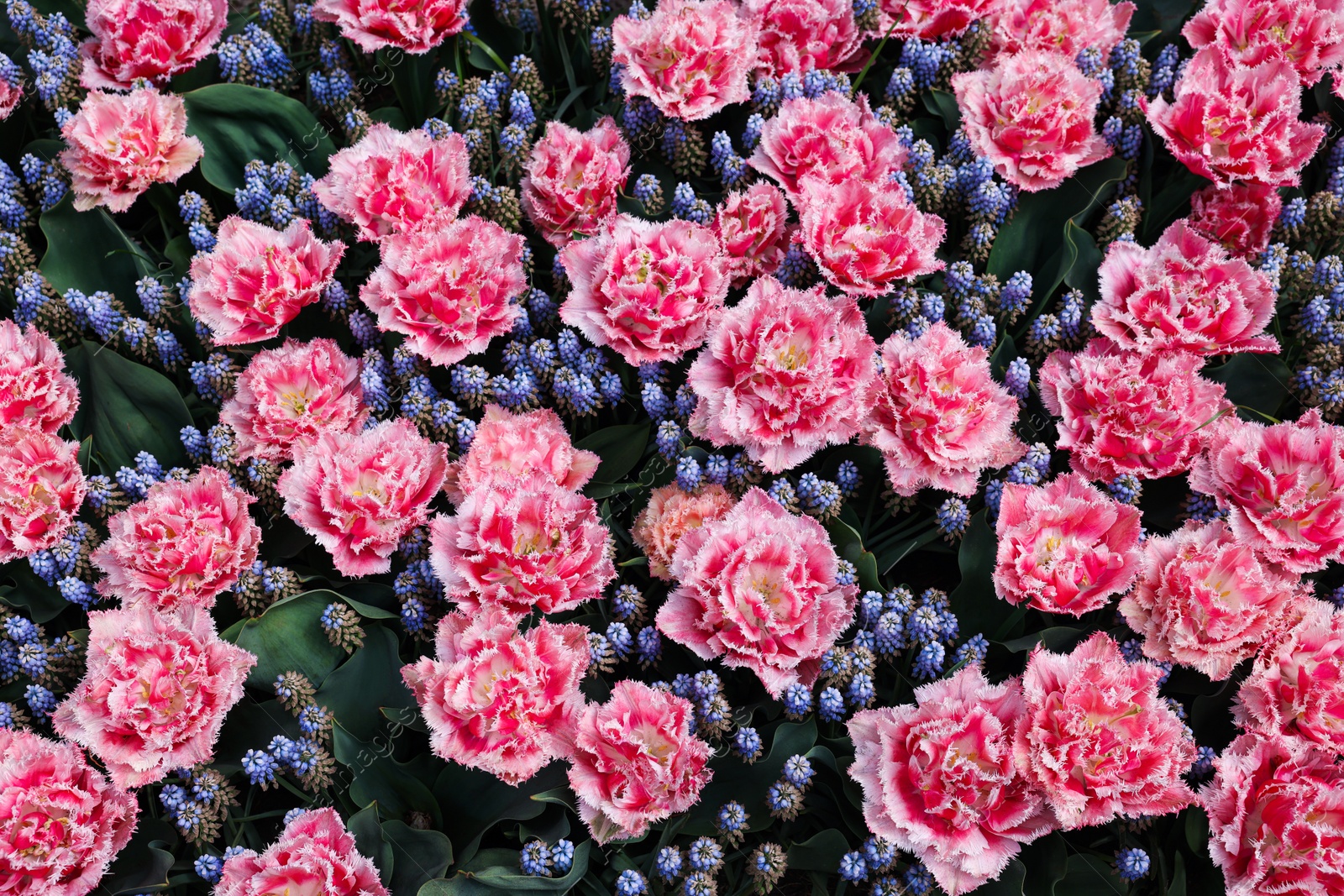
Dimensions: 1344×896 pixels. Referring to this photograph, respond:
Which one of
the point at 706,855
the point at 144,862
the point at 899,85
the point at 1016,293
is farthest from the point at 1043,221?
the point at 144,862

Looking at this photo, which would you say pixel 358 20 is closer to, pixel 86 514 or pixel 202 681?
pixel 86 514

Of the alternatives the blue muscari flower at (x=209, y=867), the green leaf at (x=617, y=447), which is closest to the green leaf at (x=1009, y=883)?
the green leaf at (x=617, y=447)

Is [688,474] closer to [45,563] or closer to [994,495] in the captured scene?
[994,495]

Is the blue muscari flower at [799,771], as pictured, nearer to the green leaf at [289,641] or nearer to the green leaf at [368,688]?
the green leaf at [368,688]

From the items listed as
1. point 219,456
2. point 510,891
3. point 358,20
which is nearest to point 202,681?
point 219,456

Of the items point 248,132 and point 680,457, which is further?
point 248,132

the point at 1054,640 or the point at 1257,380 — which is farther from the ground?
the point at 1257,380
